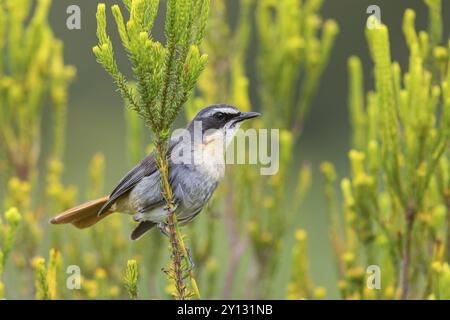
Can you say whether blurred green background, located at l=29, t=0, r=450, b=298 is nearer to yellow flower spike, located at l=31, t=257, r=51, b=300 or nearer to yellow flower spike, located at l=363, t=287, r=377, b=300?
yellow flower spike, located at l=363, t=287, r=377, b=300

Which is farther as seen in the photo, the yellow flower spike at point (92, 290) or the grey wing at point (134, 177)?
the yellow flower spike at point (92, 290)

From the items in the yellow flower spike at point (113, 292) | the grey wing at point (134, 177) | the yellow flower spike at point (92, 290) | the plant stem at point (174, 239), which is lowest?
the yellow flower spike at point (113, 292)

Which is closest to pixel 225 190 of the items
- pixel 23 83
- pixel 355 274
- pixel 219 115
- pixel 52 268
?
pixel 355 274

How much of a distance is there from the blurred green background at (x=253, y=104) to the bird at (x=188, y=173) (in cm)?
612

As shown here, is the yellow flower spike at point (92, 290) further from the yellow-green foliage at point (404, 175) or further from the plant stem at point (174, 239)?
the plant stem at point (174, 239)

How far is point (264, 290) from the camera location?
4.52 metres

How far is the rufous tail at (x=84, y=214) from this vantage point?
11.6ft

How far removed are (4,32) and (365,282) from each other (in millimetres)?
2224

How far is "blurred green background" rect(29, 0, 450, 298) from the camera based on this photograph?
10.7 metres

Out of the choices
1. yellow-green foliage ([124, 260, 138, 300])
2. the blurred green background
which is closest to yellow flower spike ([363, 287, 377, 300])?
yellow-green foliage ([124, 260, 138, 300])

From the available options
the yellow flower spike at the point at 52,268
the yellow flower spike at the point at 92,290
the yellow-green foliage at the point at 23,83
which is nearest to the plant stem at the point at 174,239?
the yellow flower spike at the point at 52,268

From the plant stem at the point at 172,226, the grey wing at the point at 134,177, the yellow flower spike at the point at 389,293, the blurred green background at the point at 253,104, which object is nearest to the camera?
the plant stem at the point at 172,226
